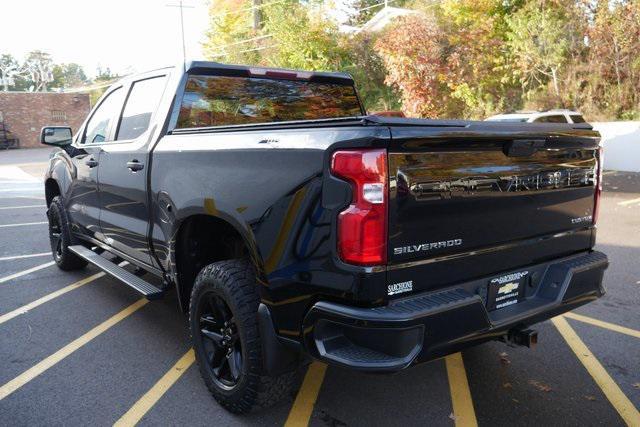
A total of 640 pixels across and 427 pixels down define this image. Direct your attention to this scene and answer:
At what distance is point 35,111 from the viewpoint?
40125 millimetres

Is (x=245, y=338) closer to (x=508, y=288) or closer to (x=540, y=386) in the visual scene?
(x=508, y=288)

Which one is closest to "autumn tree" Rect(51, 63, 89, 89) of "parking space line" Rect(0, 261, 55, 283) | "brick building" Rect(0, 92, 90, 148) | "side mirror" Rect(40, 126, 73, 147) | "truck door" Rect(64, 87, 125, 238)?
"brick building" Rect(0, 92, 90, 148)

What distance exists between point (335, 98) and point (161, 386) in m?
2.66

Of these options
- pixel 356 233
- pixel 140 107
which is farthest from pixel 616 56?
pixel 356 233

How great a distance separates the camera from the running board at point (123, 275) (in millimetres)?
3717

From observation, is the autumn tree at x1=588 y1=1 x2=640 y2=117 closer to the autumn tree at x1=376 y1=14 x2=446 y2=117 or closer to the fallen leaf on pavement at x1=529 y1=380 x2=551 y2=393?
A: the autumn tree at x1=376 y1=14 x2=446 y2=117

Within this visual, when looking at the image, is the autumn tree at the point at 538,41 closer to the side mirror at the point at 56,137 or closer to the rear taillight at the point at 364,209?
the side mirror at the point at 56,137

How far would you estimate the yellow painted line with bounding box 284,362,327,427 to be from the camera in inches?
118

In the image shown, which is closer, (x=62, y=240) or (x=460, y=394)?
(x=460, y=394)

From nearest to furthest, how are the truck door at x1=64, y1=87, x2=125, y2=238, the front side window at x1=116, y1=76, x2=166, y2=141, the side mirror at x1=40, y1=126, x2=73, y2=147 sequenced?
the front side window at x1=116, y1=76, x2=166, y2=141 → the truck door at x1=64, y1=87, x2=125, y2=238 → the side mirror at x1=40, y1=126, x2=73, y2=147

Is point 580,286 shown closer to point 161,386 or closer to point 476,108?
point 161,386

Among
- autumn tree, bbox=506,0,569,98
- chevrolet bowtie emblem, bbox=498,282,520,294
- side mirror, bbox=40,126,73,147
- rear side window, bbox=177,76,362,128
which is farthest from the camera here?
autumn tree, bbox=506,0,569,98

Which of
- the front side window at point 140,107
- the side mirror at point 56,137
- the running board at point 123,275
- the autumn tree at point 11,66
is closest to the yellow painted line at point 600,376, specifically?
the running board at point 123,275

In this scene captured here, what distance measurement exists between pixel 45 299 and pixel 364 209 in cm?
413
